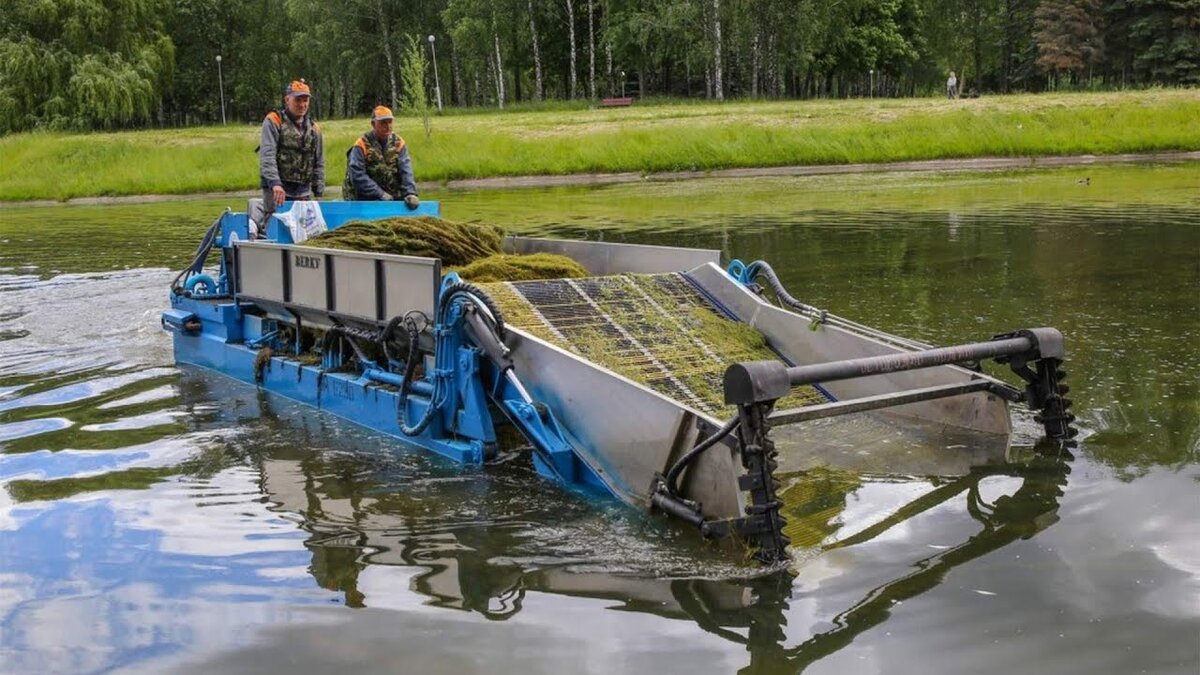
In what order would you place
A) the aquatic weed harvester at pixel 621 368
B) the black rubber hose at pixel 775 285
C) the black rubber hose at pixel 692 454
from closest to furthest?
the black rubber hose at pixel 692 454 < the aquatic weed harvester at pixel 621 368 < the black rubber hose at pixel 775 285

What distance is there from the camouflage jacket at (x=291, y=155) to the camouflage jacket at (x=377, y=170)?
505 mm

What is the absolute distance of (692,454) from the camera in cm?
556

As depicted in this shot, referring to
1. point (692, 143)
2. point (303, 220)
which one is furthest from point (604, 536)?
point (692, 143)

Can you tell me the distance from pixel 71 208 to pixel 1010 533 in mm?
33765

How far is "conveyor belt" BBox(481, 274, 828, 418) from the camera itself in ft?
23.1

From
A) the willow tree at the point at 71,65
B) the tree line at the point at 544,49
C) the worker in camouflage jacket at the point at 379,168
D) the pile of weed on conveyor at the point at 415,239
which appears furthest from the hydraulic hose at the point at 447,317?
the willow tree at the point at 71,65

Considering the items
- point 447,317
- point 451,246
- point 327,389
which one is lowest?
point 327,389

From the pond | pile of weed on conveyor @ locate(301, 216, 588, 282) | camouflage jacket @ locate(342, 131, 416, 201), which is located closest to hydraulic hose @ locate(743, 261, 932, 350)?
the pond

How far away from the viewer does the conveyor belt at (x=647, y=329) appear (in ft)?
23.1

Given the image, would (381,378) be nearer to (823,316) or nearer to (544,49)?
(823,316)

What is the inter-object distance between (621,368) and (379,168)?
4.36 metres

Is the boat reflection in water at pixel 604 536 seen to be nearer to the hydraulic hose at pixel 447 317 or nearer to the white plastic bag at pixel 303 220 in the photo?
the hydraulic hose at pixel 447 317

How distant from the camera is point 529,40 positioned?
6031 cm

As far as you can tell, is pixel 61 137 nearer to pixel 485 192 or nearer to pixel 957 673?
pixel 485 192
